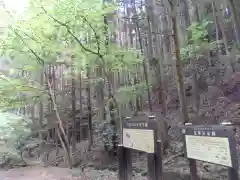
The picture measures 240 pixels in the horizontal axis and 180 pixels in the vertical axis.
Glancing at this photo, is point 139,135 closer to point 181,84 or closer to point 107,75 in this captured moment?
point 181,84

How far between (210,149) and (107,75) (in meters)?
5.57

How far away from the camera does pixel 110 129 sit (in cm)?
1042

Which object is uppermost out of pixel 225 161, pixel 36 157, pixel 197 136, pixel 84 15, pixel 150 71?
pixel 84 15

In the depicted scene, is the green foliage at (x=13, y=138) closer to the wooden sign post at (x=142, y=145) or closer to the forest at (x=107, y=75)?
the forest at (x=107, y=75)

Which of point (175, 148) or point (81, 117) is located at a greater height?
point (81, 117)

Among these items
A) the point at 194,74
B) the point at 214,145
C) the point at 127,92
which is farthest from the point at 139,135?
the point at 194,74

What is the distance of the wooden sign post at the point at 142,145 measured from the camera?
4551 mm

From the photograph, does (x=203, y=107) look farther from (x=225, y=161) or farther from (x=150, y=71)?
(x=225, y=161)

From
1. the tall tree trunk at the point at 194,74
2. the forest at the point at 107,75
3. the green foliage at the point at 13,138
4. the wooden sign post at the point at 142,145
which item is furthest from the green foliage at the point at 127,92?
the green foliage at the point at 13,138

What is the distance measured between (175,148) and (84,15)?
228 inches

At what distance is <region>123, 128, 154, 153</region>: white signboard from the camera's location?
4607 millimetres

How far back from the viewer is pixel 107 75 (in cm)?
858

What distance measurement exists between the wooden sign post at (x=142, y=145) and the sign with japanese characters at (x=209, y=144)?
0.73 m

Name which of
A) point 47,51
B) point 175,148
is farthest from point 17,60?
point 175,148
